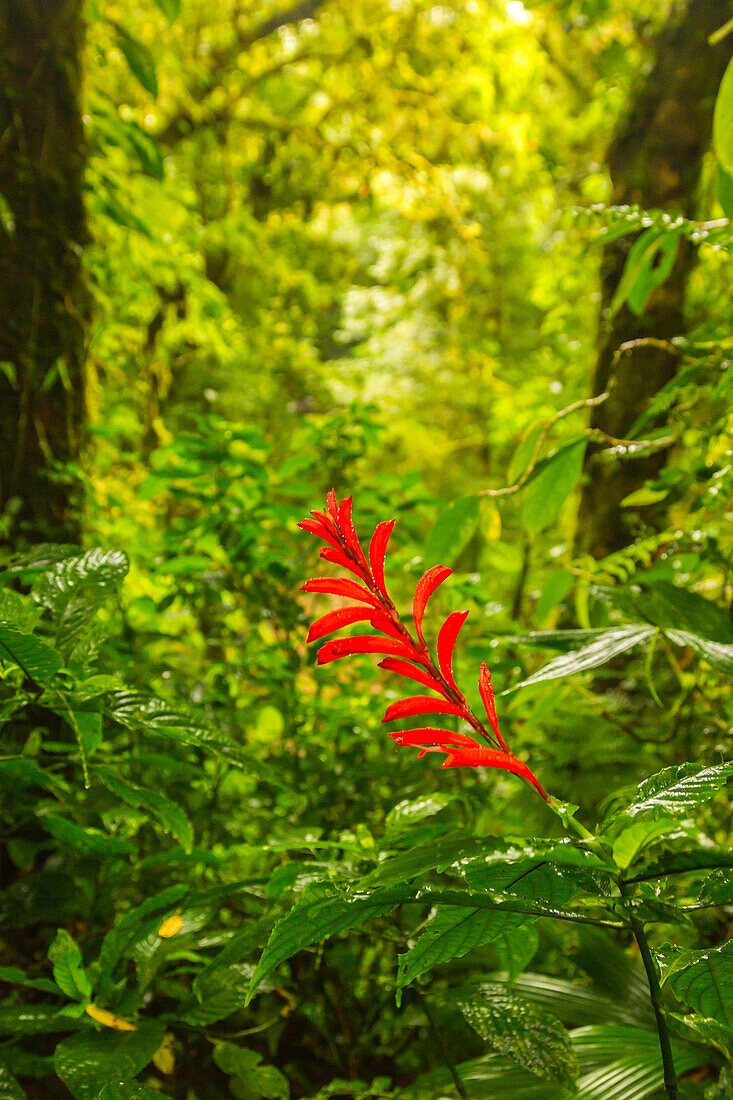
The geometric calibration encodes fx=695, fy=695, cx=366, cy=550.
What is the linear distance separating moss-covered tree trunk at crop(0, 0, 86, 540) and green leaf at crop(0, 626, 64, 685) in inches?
24.1

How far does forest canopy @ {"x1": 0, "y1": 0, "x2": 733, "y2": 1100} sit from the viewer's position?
40cm

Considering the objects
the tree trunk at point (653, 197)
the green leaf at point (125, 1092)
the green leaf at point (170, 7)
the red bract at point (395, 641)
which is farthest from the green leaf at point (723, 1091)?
the green leaf at point (170, 7)

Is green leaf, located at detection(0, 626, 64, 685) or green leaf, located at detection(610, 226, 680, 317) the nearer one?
green leaf, located at detection(0, 626, 64, 685)

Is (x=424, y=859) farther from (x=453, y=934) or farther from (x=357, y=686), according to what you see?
(x=357, y=686)

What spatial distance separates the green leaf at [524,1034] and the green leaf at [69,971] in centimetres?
29

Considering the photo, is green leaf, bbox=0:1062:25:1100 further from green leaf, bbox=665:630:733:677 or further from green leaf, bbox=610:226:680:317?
green leaf, bbox=610:226:680:317

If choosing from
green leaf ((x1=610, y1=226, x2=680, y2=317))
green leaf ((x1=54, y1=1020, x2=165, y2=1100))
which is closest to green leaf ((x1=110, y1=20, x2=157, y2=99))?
green leaf ((x1=610, y1=226, x2=680, y2=317))

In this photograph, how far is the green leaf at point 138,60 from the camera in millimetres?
1041

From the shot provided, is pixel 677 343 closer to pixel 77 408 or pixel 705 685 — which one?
pixel 705 685

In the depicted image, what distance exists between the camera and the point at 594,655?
554 mm

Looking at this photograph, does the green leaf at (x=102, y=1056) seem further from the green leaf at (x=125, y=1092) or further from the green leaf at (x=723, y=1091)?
the green leaf at (x=723, y=1091)

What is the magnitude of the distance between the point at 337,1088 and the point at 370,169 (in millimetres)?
5070

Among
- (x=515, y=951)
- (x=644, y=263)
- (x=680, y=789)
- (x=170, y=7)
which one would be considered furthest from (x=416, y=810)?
(x=170, y=7)

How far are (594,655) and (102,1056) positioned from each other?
18.0 inches
